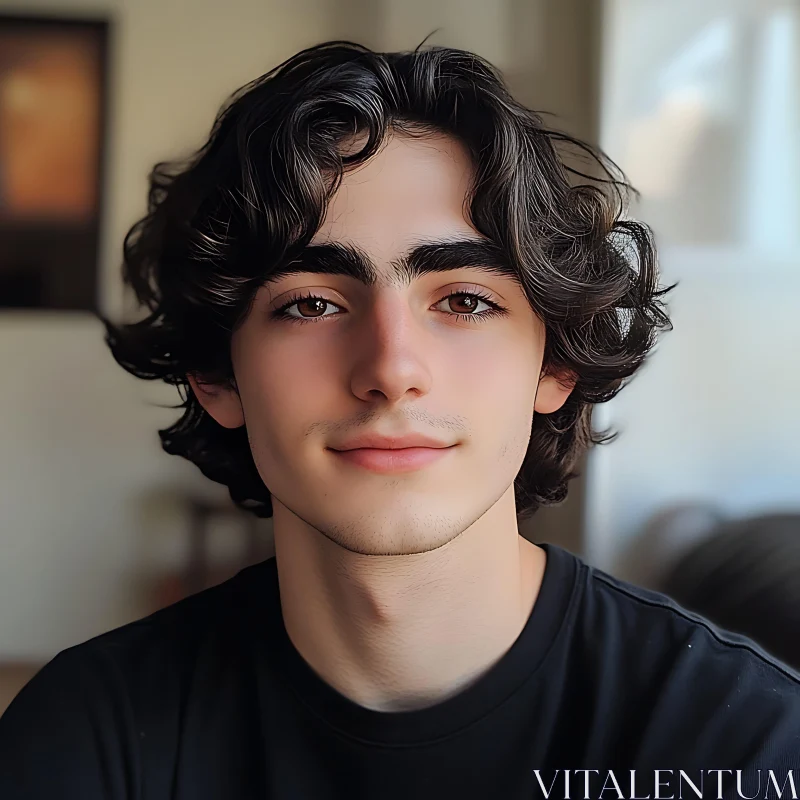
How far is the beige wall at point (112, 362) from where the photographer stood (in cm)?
78

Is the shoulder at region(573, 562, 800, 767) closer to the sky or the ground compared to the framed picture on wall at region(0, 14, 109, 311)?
closer to the ground

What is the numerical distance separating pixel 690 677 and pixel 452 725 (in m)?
0.20

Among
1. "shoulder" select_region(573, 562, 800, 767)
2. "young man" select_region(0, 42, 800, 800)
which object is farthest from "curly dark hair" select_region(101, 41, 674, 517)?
"shoulder" select_region(573, 562, 800, 767)

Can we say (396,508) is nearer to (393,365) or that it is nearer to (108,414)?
(393,365)

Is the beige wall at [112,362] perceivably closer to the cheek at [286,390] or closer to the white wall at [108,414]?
the white wall at [108,414]

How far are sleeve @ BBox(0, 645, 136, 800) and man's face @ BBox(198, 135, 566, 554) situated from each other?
0.24 meters

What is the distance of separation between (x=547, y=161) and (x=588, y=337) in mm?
158

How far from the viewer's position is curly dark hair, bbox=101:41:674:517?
628mm

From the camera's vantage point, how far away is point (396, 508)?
608 millimetres

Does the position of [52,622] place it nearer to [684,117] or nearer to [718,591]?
[718,591]

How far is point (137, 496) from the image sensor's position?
2.65 ft

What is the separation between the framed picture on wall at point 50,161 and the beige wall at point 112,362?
15 mm

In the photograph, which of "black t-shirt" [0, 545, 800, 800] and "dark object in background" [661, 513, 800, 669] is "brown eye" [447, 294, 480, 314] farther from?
"dark object in background" [661, 513, 800, 669]

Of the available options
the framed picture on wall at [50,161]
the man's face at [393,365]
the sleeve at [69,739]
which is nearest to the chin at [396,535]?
the man's face at [393,365]
